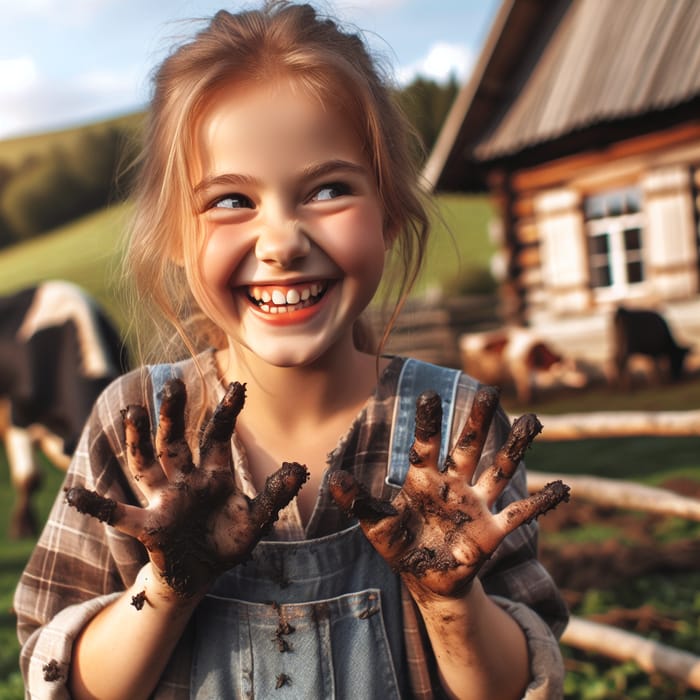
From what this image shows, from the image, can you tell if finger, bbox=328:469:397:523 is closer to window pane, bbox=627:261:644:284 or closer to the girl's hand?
the girl's hand

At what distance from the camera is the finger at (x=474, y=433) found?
3.83 feet

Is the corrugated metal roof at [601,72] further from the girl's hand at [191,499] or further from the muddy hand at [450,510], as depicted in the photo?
the girl's hand at [191,499]

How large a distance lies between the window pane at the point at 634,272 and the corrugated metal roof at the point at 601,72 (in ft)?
6.66

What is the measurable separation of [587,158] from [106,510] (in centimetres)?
913

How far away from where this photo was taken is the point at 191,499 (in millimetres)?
1161

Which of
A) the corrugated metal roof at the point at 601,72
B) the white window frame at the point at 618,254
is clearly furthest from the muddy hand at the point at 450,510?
the white window frame at the point at 618,254

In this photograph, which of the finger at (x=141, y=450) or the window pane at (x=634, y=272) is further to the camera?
the window pane at (x=634, y=272)

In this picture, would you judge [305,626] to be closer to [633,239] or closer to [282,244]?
[282,244]

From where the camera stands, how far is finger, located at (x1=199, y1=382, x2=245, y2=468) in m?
1.16

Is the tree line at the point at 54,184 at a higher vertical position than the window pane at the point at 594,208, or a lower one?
higher

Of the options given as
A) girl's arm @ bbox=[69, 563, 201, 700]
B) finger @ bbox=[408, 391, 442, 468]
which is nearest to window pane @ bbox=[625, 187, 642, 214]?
finger @ bbox=[408, 391, 442, 468]

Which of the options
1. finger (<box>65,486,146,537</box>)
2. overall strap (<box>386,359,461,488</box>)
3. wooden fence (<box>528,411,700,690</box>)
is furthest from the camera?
wooden fence (<box>528,411,700,690</box>)

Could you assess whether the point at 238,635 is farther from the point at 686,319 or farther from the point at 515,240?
the point at 515,240

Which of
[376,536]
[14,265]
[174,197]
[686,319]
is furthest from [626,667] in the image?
[14,265]
